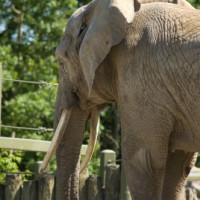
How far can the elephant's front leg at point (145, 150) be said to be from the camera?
17.0ft

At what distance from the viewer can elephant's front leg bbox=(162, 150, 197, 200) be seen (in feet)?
19.3

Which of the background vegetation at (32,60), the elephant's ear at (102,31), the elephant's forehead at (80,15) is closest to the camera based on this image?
the elephant's ear at (102,31)

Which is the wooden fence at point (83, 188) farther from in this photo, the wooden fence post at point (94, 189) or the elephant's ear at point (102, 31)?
the elephant's ear at point (102, 31)

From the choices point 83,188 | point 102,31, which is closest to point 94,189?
point 83,188

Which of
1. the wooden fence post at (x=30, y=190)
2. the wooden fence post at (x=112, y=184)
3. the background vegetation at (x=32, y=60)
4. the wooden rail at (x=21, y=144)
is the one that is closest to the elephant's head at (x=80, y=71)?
the wooden fence post at (x=112, y=184)

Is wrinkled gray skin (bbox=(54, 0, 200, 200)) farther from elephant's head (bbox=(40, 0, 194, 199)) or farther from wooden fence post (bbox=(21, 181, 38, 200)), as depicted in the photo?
wooden fence post (bbox=(21, 181, 38, 200))

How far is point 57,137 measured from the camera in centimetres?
596

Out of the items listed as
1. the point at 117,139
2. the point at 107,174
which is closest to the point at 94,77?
the point at 107,174

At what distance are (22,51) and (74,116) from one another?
9934mm

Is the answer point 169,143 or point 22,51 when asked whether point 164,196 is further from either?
point 22,51

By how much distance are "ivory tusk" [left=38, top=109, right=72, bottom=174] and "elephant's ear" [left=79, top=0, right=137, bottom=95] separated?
0.49 metres

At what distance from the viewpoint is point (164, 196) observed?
19.5 ft

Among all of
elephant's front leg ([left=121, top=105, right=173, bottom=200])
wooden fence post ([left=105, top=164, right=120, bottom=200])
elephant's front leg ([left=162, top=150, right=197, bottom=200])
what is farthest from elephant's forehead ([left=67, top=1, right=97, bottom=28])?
wooden fence post ([left=105, top=164, right=120, bottom=200])

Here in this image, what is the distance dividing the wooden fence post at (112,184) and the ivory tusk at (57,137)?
0.98m
